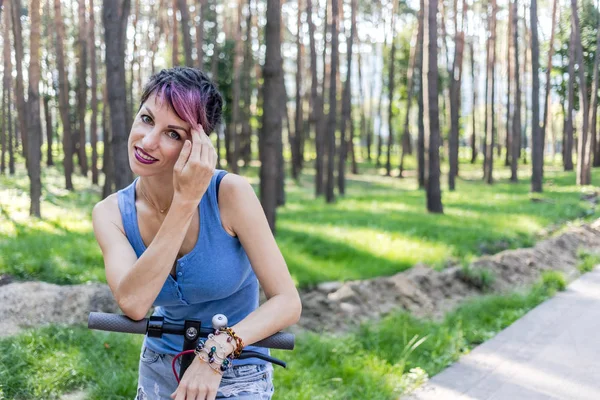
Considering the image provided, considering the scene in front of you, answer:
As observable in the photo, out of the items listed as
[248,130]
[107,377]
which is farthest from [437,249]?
[248,130]

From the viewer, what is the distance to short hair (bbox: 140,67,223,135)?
215 centimetres

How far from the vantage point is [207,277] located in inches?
87.1

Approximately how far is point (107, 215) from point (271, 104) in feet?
24.6

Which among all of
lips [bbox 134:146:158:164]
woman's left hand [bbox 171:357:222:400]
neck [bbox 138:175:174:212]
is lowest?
woman's left hand [bbox 171:357:222:400]

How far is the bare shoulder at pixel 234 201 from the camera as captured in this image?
222cm

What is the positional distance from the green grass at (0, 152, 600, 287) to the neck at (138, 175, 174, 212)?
5773mm

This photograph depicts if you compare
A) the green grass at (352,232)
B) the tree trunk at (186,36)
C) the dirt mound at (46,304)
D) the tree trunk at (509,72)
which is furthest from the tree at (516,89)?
the dirt mound at (46,304)

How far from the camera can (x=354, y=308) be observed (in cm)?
844

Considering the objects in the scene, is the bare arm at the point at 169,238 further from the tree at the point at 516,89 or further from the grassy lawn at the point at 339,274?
the tree at the point at 516,89

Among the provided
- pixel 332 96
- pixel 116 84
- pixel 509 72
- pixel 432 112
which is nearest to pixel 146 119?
pixel 116 84

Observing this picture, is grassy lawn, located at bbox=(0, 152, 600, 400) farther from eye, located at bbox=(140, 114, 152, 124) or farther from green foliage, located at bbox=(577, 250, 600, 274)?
eye, located at bbox=(140, 114, 152, 124)

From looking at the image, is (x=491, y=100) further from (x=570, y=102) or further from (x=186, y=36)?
(x=186, y=36)

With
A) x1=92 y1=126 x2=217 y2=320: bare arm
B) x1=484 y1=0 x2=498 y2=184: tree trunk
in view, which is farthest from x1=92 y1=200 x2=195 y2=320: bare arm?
x1=484 y1=0 x2=498 y2=184: tree trunk

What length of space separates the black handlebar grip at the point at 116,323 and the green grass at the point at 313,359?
113 inches
